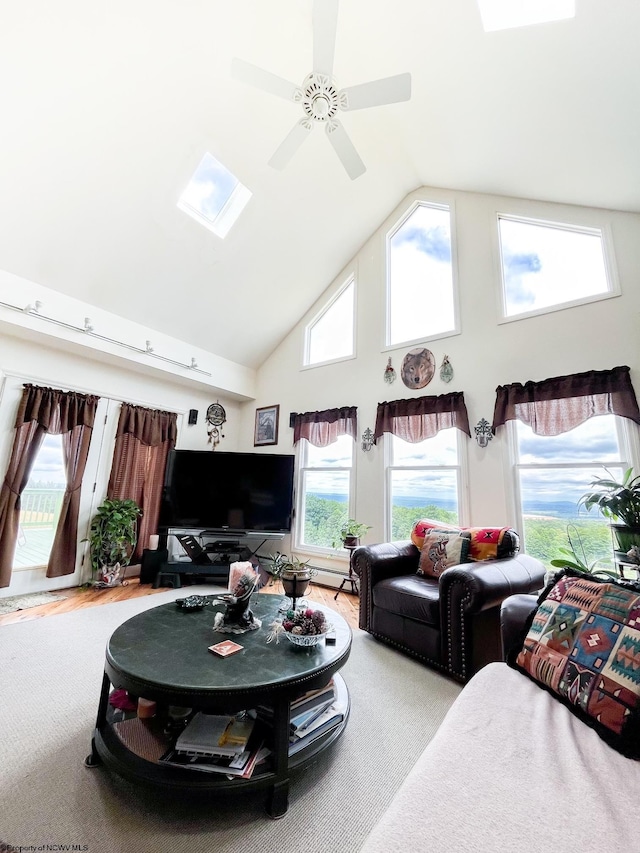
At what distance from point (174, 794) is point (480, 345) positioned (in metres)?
3.86

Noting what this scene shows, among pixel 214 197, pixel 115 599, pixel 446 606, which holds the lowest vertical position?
pixel 115 599

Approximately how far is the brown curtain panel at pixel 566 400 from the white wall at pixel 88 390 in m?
3.91

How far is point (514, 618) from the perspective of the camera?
1.56 m

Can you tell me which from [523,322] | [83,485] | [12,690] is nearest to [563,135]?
[523,322]

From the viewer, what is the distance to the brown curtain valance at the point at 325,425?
4.48m

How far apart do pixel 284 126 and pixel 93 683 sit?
4.61 m

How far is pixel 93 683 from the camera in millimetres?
2135

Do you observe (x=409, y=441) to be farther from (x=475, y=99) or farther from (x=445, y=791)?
(x=445, y=791)

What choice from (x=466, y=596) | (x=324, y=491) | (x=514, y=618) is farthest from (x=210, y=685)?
(x=324, y=491)

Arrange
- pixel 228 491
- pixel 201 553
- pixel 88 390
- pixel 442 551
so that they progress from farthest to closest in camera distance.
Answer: pixel 228 491, pixel 201 553, pixel 88 390, pixel 442 551

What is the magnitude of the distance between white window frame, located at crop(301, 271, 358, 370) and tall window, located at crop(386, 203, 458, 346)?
50 centimetres

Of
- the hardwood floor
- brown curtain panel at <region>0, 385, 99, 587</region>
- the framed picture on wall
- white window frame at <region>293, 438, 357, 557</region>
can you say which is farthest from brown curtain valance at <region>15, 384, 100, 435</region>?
white window frame at <region>293, 438, 357, 557</region>

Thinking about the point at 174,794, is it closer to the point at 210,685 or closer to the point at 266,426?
the point at 210,685

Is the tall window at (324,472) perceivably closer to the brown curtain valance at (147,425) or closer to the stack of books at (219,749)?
the brown curtain valance at (147,425)
